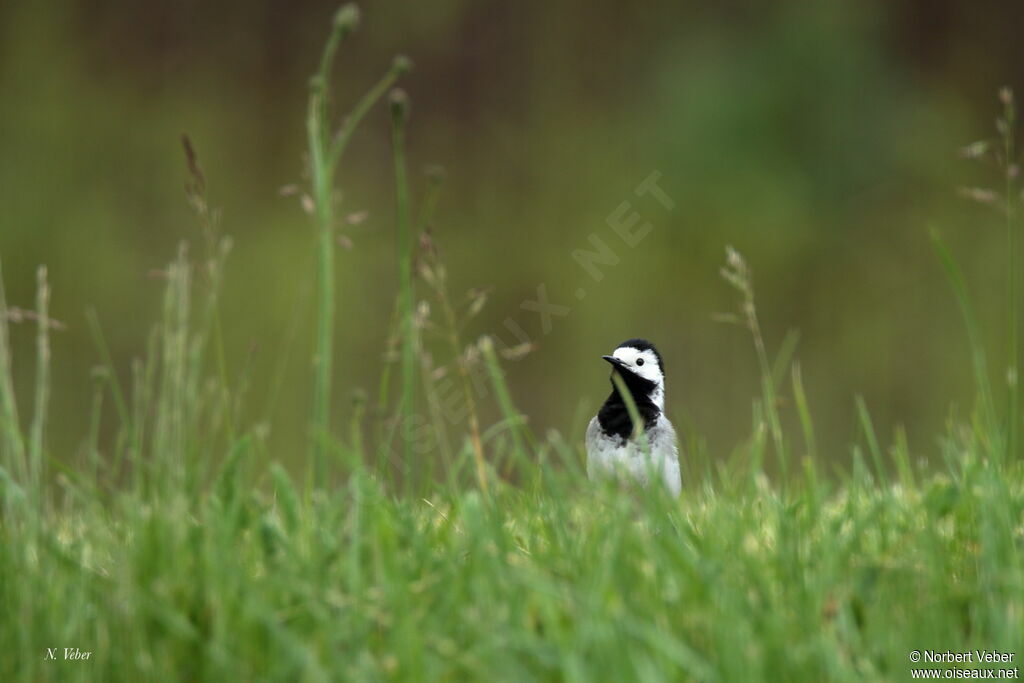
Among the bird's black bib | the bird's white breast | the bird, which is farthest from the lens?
the bird's black bib

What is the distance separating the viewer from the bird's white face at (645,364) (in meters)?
3.82

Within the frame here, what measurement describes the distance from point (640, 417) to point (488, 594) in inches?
73.7

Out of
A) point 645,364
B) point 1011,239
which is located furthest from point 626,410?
point 1011,239

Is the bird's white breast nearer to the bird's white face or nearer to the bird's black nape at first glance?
the bird's white face

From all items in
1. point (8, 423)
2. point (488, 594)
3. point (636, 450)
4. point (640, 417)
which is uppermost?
point (640, 417)

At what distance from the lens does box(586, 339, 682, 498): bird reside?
3625 millimetres

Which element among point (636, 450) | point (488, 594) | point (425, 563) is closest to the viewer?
point (488, 594)

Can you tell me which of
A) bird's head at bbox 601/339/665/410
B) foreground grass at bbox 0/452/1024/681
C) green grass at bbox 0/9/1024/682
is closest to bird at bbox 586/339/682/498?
bird's head at bbox 601/339/665/410

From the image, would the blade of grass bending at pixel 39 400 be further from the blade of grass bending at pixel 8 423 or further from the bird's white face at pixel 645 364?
the bird's white face at pixel 645 364

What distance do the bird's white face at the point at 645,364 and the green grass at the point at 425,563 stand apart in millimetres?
1236

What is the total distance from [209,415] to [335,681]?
25.8 inches

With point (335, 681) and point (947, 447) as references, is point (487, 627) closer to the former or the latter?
point (335, 681)

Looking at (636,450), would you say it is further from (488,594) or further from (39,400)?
(39,400)

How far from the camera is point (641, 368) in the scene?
12.7 feet
